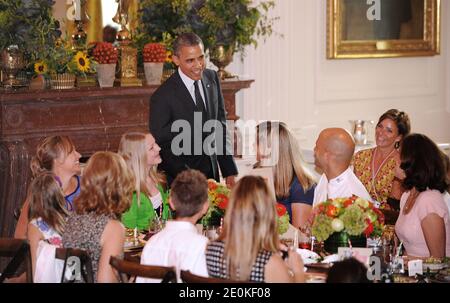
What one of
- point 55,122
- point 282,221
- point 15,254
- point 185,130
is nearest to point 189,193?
point 282,221

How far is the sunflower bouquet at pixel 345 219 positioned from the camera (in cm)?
440

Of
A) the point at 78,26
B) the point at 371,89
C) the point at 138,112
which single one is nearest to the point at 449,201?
the point at 138,112

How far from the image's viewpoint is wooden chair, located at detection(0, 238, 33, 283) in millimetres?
4270

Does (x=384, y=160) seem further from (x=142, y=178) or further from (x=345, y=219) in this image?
(x=345, y=219)

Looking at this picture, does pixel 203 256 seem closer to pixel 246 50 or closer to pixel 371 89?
pixel 246 50

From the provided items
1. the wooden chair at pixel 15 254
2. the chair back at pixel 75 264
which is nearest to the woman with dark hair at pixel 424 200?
the chair back at pixel 75 264

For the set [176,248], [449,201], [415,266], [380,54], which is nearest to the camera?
[176,248]

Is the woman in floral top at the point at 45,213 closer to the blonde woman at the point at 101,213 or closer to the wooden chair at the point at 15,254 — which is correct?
the wooden chair at the point at 15,254

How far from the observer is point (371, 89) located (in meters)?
9.43

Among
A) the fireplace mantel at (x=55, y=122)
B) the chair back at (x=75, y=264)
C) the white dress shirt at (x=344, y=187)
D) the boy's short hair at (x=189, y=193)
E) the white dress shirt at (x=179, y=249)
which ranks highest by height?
the fireplace mantel at (x=55, y=122)

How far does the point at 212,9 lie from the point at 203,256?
3.99 meters

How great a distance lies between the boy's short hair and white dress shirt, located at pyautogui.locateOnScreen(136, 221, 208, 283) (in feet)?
0.23

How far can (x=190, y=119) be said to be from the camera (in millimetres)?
6258

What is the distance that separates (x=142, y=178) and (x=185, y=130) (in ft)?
3.16
